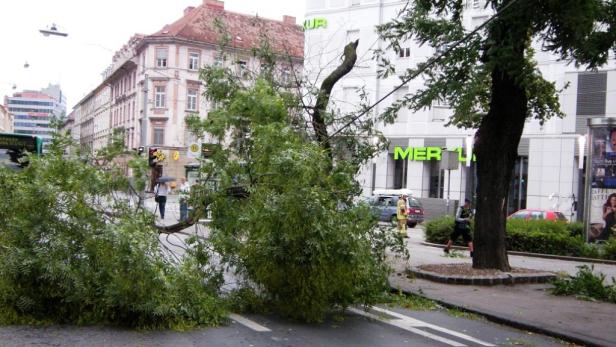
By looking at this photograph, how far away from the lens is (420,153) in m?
41.6

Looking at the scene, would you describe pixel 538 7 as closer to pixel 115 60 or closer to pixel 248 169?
pixel 248 169

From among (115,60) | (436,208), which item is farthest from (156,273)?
(115,60)

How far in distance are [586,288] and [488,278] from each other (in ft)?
5.37

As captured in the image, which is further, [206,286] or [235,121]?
[235,121]

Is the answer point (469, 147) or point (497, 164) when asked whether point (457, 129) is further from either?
point (497, 164)

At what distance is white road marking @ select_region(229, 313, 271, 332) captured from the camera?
772 centimetres

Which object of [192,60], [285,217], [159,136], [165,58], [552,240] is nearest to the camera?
[285,217]

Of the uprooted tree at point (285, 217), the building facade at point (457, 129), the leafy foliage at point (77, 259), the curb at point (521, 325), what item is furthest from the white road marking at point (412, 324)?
the building facade at point (457, 129)

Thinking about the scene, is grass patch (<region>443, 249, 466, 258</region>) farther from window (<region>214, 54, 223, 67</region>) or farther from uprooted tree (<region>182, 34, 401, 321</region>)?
uprooted tree (<region>182, 34, 401, 321</region>)

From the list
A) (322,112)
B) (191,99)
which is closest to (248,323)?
(322,112)

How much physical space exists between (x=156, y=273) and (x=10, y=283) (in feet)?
5.27

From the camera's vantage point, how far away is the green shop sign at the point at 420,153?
40688mm

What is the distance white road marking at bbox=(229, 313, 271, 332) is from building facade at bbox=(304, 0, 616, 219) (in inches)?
917

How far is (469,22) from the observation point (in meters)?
38.6
